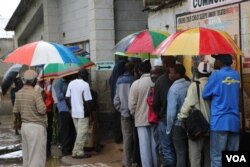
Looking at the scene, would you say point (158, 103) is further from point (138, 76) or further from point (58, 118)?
point (58, 118)

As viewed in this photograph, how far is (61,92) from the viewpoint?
32.6ft

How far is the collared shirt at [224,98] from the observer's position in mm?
5793

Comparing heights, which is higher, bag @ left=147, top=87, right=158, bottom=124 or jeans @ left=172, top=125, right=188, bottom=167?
bag @ left=147, top=87, right=158, bottom=124

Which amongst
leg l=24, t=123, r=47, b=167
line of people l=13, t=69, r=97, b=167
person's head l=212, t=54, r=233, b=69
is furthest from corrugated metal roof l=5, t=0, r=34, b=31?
person's head l=212, t=54, r=233, b=69

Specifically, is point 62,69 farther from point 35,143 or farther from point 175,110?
point 175,110

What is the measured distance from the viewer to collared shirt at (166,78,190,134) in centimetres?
639

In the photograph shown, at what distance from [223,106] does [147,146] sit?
2.14 metres

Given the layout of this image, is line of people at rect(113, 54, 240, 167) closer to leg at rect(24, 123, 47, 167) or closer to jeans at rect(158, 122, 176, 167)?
jeans at rect(158, 122, 176, 167)

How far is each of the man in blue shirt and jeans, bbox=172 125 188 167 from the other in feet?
1.84

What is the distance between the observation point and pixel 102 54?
37.4 ft

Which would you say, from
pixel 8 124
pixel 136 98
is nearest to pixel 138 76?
pixel 136 98

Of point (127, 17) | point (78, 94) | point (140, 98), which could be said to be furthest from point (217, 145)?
point (127, 17)

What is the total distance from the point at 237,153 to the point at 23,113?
321cm

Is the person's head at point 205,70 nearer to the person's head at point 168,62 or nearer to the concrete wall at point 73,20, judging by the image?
the person's head at point 168,62
